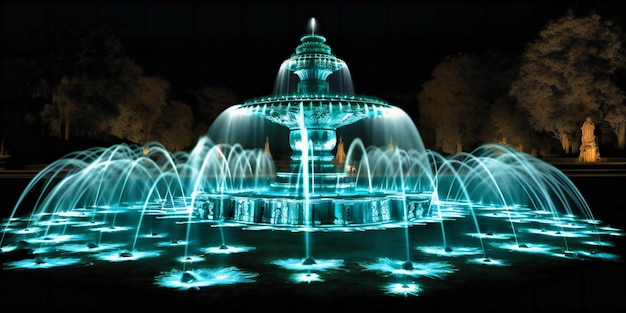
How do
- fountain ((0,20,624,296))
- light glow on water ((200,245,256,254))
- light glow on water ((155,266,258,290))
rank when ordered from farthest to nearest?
light glow on water ((200,245,256,254)) < fountain ((0,20,624,296)) < light glow on water ((155,266,258,290))

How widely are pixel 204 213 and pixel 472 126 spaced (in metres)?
35.4

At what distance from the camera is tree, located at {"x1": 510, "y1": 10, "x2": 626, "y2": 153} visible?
31812mm

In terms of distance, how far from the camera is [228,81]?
5712 centimetres

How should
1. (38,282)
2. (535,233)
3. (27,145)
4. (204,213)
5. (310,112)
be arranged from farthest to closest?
(27,145) < (310,112) < (204,213) < (535,233) < (38,282)

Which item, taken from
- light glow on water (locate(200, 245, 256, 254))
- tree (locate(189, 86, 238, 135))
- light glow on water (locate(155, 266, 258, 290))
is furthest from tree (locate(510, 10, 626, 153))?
light glow on water (locate(155, 266, 258, 290))

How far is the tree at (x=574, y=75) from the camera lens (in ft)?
104

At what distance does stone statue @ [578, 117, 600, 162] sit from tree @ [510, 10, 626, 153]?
1.05m

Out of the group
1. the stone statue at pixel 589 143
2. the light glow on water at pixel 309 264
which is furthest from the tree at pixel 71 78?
the stone statue at pixel 589 143

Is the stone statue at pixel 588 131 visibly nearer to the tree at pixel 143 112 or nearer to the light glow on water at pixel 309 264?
the light glow on water at pixel 309 264

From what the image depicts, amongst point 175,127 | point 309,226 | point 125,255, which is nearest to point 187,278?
point 125,255

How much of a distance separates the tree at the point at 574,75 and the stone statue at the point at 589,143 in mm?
1050

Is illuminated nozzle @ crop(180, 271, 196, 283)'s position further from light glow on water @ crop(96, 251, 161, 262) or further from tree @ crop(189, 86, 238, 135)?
tree @ crop(189, 86, 238, 135)

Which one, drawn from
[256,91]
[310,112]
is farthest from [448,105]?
[310,112]

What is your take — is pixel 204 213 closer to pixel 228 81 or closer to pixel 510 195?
pixel 510 195
